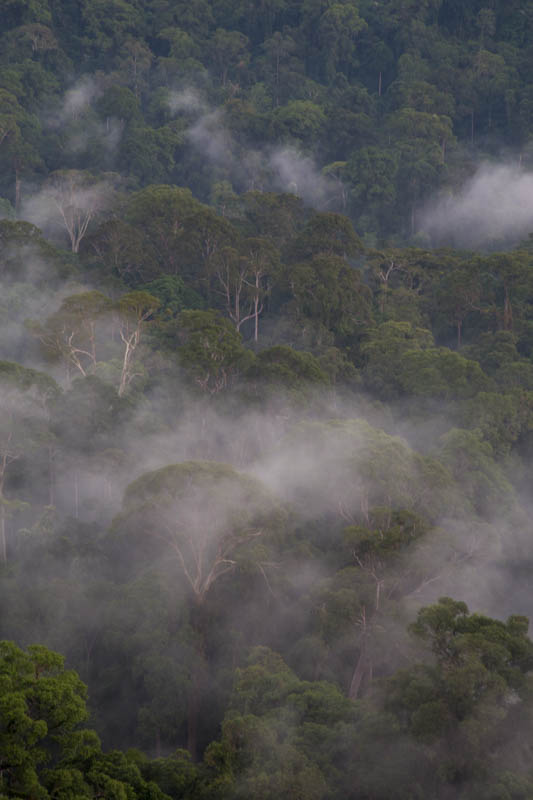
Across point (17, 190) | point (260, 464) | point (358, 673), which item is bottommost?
point (358, 673)

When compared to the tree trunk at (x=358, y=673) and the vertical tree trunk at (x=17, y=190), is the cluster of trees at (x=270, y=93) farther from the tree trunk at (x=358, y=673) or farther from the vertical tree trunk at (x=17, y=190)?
the tree trunk at (x=358, y=673)

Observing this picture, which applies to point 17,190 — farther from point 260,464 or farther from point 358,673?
point 358,673

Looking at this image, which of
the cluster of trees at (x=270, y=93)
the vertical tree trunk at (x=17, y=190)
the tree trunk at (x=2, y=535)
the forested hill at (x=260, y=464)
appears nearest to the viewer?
the forested hill at (x=260, y=464)

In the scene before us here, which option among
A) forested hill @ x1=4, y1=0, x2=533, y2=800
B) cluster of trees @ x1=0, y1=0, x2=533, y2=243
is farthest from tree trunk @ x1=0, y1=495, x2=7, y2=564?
cluster of trees @ x1=0, y1=0, x2=533, y2=243

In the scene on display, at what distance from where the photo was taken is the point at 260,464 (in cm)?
2767

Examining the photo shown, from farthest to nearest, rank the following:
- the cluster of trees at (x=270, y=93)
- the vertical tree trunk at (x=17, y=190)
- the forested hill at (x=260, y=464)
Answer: the cluster of trees at (x=270, y=93) → the vertical tree trunk at (x=17, y=190) → the forested hill at (x=260, y=464)

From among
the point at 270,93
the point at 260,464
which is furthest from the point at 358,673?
the point at 270,93

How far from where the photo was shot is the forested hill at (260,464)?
15977 millimetres

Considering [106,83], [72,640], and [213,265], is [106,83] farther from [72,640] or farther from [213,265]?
[72,640]

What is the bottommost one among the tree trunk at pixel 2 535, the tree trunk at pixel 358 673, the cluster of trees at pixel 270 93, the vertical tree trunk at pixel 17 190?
the tree trunk at pixel 358 673

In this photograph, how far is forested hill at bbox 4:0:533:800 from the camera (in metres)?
16.0

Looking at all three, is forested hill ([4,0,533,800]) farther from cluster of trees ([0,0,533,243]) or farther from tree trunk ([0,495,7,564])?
cluster of trees ([0,0,533,243])

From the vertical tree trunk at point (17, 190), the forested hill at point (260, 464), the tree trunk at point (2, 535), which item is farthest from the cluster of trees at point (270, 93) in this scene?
the tree trunk at point (2, 535)

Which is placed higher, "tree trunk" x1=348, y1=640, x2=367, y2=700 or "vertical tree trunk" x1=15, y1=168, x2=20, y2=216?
"vertical tree trunk" x1=15, y1=168, x2=20, y2=216
